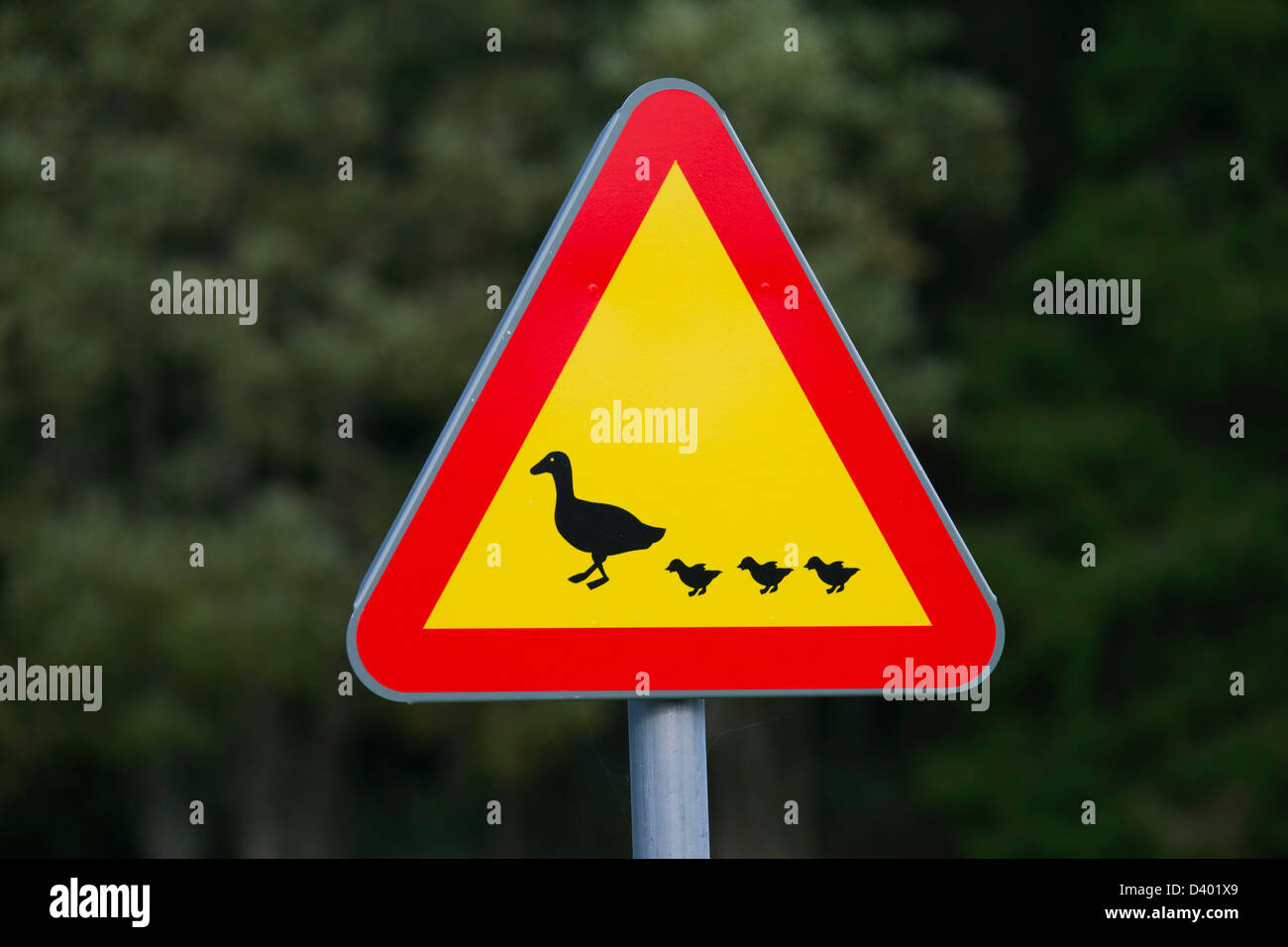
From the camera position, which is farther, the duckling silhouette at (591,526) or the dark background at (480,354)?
the dark background at (480,354)

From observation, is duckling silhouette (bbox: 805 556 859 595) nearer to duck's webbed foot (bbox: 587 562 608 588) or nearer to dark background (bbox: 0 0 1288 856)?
duck's webbed foot (bbox: 587 562 608 588)

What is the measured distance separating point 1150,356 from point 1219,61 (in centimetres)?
140

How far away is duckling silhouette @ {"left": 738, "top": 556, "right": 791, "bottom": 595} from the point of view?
1.38 m

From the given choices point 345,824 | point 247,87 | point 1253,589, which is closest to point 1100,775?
point 1253,589

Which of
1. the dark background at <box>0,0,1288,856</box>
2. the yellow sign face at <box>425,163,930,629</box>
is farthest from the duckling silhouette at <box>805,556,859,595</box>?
the dark background at <box>0,0,1288,856</box>

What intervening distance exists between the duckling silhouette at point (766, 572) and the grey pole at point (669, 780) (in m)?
0.14

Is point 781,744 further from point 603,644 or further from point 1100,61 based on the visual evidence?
point 603,644

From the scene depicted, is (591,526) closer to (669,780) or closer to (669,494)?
(669,494)

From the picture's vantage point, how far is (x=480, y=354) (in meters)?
6.03

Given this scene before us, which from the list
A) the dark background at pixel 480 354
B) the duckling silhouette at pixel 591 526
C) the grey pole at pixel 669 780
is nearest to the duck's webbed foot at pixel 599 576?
the duckling silhouette at pixel 591 526

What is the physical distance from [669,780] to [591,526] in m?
0.27

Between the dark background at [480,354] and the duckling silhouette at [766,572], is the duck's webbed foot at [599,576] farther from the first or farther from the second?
the dark background at [480,354]

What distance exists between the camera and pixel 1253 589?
5941 millimetres

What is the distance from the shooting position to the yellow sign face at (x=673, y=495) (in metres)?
1.37
